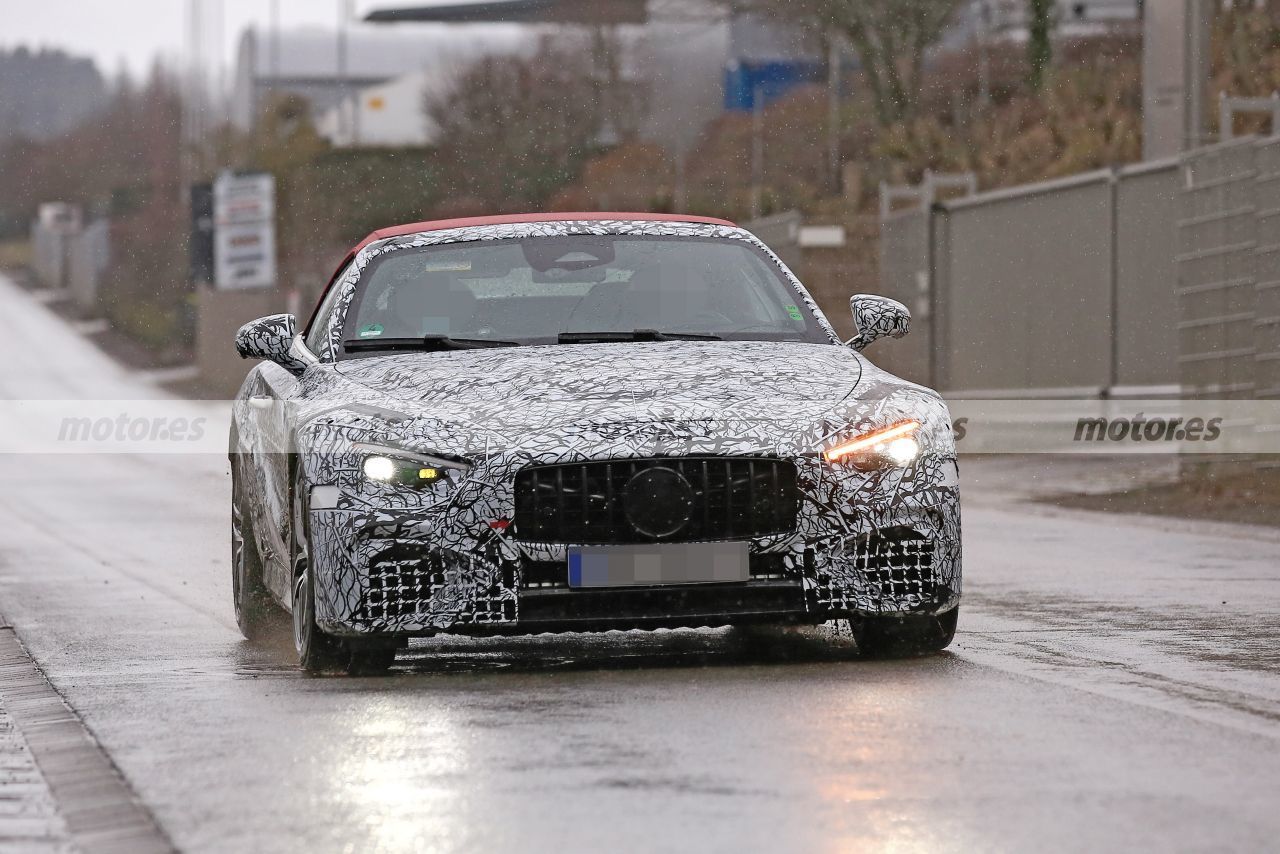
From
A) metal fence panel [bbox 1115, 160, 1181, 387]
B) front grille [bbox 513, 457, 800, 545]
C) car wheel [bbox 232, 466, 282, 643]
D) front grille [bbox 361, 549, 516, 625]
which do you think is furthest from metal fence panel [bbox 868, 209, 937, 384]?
front grille [bbox 361, 549, 516, 625]

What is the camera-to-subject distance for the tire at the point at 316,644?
8570 millimetres

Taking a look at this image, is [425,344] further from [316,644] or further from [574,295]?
[316,644]

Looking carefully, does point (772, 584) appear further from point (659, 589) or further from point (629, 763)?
point (629, 763)

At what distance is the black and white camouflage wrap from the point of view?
8242 mm

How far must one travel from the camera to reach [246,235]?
6912 centimetres

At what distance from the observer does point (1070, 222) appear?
25.2 metres

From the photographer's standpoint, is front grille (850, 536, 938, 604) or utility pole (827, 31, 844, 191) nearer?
front grille (850, 536, 938, 604)

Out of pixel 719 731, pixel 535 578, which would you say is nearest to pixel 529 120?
pixel 535 578

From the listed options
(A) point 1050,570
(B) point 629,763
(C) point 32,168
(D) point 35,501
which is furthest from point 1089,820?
(C) point 32,168

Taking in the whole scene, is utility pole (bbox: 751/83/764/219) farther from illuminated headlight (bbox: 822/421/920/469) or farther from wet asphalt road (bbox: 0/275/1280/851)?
illuminated headlight (bbox: 822/421/920/469)

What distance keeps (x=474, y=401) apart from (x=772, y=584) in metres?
1.10

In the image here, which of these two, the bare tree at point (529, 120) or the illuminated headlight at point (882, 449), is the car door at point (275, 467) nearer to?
the illuminated headlight at point (882, 449)

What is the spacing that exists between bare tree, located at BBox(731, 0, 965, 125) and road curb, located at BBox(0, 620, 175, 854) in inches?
1729

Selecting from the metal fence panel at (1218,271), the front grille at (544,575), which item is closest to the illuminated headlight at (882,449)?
the front grille at (544,575)
